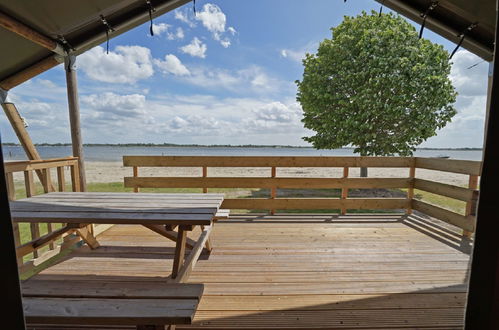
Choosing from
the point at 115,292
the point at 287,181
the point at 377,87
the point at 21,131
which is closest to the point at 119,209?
the point at 115,292

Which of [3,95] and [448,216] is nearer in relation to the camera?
[3,95]

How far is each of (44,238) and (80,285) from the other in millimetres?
1228

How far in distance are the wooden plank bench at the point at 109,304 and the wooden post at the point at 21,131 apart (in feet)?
6.73

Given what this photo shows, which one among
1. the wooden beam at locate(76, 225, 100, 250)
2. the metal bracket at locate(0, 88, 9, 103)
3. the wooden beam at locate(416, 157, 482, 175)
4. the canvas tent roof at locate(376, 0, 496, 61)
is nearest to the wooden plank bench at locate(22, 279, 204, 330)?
the wooden beam at locate(76, 225, 100, 250)

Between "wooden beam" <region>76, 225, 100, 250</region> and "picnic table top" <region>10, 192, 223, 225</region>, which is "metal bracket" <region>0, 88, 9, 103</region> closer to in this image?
"picnic table top" <region>10, 192, 223, 225</region>

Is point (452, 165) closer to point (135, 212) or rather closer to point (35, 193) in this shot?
point (135, 212)

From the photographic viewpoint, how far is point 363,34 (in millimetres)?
5934

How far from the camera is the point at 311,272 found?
2.07 metres

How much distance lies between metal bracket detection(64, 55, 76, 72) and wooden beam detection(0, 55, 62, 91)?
0.09m

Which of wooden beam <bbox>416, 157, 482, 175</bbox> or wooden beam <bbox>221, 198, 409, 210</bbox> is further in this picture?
wooden beam <bbox>221, 198, 409, 210</bbox>

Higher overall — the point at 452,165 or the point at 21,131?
the point at 21,131

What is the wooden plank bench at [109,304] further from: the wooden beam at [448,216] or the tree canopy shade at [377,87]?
the tree canopy shade at [377,87]

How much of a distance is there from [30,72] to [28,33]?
60cm

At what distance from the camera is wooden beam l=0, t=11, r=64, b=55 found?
167cm
